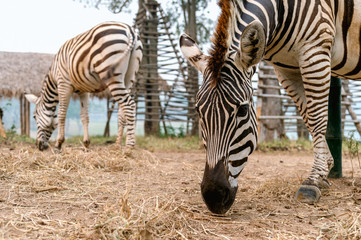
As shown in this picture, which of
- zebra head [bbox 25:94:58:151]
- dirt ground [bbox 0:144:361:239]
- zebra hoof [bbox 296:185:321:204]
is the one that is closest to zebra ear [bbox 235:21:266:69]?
dirt ground [bbox 0:144:361:239]

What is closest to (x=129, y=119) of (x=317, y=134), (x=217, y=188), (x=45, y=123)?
(x=45, y=123)

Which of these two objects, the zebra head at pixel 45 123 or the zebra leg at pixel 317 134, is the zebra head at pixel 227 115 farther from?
the zebra head at pixel 45 123

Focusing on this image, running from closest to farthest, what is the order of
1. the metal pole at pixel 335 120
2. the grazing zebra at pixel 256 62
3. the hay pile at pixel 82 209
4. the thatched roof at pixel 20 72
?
the hay pile at pixel 82 209 → the grazing zebra at pixel 256 62 → the metal pole at pixel 335 120 → the thatched roof at pixel 20 72

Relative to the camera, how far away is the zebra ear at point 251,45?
217 centimetres

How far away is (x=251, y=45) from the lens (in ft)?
7.33

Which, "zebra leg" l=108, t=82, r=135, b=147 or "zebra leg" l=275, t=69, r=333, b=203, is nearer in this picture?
"zebra leg" l=275, t=69, r=333, b=203

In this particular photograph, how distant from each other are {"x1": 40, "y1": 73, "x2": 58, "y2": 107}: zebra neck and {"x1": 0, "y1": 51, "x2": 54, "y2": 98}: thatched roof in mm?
7453

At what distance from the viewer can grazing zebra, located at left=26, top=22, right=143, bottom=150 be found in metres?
6.09

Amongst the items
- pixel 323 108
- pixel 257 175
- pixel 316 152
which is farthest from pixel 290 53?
pixel 257 175

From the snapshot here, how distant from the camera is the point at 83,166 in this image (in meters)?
4.46

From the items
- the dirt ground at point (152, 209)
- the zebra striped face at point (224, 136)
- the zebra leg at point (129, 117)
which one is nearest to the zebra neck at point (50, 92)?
the zebra leg at point (129, 117)

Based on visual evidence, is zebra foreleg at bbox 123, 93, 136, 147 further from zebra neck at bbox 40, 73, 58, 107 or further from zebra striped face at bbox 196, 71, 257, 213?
zebra striped face at bbox 196, 71, 257, 213

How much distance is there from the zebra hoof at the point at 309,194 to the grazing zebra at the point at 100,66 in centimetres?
412

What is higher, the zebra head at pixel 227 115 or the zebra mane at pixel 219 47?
the zebra mane at pixel 219 47
